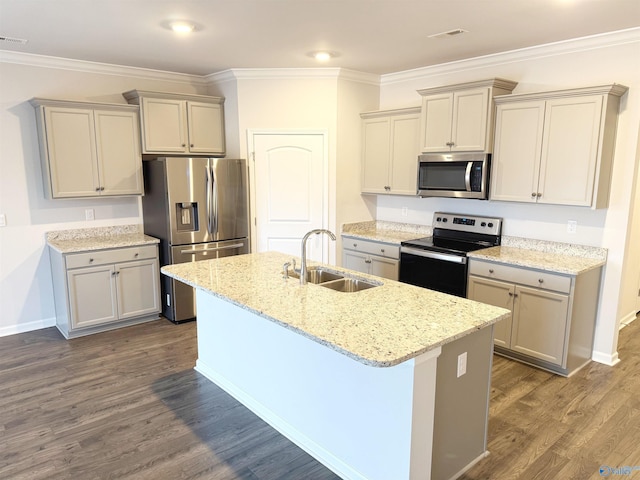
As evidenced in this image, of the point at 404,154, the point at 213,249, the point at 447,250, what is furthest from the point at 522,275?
the point at 213,249

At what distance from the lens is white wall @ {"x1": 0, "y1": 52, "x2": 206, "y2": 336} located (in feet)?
13.5

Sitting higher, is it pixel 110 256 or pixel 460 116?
pixel 460 116

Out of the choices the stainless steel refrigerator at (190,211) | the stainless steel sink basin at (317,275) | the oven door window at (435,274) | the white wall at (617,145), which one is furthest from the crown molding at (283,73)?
the stainless steel sink basin at (317,275)

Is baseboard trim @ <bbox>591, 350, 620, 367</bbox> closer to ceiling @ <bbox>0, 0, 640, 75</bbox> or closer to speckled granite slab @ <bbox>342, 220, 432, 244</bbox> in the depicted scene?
speckled granite slab @ <bbox>342, 220, 432, 244</bbox>

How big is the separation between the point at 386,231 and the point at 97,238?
3.12 meters

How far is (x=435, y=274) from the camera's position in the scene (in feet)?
13.6

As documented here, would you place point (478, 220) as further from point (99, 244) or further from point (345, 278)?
point (99, 244)

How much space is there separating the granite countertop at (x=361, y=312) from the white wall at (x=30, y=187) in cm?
215

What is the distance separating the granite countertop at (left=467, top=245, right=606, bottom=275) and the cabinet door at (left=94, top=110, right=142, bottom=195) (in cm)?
334

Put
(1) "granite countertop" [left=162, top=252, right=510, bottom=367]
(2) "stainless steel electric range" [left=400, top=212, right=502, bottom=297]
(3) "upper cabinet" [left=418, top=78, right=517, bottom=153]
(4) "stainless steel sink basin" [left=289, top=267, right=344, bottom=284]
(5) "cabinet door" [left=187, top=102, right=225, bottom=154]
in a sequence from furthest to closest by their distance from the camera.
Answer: (5) "cabinet door" [left=187, top=102, right=225, bottom=154] → (2) "stainless steel electric range" [left=400, top=212, right=502, bottom=297] → (3) "upper cabinet" [left=418, top=78, right=517, bottom=153] → (4) "stainless steel sink basin" [left=289, top=267, right=344, bottom=284] → (1) "granite countertop" [left=162, top=252, right=510, bottom=367]

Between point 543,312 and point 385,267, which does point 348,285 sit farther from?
point 385,267

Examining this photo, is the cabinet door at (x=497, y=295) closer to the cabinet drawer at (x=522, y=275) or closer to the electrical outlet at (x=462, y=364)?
the cabinet drawer at (x=522, y=275)

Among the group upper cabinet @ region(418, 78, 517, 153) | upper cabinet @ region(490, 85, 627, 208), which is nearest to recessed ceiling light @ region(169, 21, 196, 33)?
upper cabinet @ region(418, 78, 517, 153)

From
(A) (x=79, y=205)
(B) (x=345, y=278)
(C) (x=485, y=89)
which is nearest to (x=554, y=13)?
(C) (x=485, y=89)
